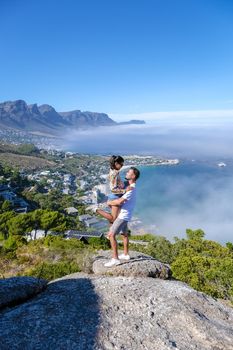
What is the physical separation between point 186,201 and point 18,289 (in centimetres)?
9798

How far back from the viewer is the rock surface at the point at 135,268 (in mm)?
9148

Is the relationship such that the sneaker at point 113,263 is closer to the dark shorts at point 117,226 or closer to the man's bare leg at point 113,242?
the man's bare leg at point 113,242

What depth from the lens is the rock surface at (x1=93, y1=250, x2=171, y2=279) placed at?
915 cm

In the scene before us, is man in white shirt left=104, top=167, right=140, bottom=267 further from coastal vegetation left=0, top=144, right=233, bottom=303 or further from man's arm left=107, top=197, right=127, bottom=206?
coastal vegetation left=0, top=144, right=233, bottom=303

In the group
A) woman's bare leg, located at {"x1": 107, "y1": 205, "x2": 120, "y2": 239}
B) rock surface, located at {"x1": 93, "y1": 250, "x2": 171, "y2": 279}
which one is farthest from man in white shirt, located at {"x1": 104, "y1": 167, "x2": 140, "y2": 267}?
rock surface, located at {"x1": 93, "y1": 250, "x2": 171, "y2": 279}

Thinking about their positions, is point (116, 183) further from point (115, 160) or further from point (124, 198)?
point (115, 160)

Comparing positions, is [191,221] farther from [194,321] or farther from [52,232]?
[194,321]

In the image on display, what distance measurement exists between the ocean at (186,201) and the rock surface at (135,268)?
54.2 meters

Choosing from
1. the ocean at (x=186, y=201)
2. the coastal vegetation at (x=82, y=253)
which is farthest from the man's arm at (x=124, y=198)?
the ocean at (x=186, y=201)

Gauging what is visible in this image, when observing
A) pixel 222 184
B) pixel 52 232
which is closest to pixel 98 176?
pixel 222 184

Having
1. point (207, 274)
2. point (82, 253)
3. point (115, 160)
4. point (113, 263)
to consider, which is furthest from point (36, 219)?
point (115, 160)

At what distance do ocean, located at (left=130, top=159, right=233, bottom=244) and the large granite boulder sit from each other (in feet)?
184

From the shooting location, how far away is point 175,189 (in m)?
120

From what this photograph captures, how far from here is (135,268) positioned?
30.3ft
